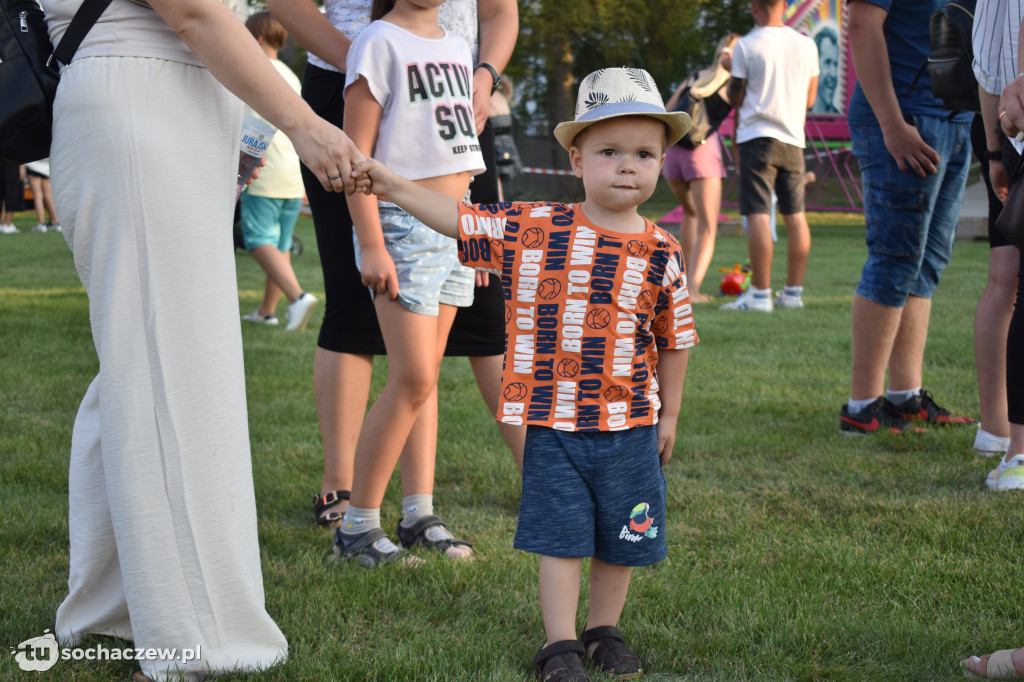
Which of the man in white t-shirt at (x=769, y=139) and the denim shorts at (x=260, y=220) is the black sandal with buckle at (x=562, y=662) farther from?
the man in white t-shirt at (x=769, y=139)

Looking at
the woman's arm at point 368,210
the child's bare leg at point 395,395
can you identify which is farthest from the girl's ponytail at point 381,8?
the child's bare leg at point 395,395

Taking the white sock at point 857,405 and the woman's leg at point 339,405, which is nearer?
the woman's leg at point 339,405

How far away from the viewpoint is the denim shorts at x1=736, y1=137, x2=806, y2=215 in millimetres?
7918

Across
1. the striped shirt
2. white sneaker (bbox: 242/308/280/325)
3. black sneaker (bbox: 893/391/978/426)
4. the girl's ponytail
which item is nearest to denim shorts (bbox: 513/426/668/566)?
the girl's ponytail

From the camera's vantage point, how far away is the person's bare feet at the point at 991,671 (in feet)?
7.68

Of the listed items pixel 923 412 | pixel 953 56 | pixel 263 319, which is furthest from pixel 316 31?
pixel 263 319

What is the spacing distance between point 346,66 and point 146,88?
0.95 m

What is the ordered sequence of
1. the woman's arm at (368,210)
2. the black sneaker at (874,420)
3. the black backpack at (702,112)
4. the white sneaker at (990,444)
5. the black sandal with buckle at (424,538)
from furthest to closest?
the black backpack at (702,112) → the black sneaker at (874,420) → the white sneaker at (990,444) → the black sandal with buckle at (424,538) → the woman's arm at (368,210)

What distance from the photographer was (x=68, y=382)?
556 cm

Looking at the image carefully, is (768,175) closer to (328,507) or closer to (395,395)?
(328,507)

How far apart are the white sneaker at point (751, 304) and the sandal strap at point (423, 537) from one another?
529cm

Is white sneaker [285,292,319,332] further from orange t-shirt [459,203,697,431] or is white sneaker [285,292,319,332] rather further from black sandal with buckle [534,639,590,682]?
black sandal with buckle [534,639,590,682]

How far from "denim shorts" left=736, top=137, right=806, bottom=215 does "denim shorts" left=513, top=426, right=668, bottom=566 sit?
5.73 meters

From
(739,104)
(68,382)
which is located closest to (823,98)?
(739,104)
